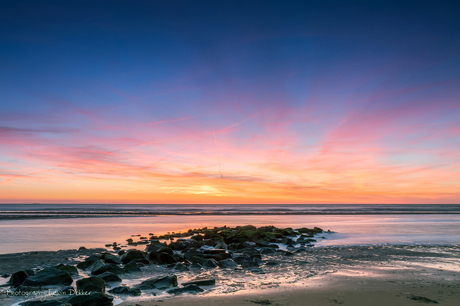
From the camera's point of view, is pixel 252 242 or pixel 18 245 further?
pixel 252 242

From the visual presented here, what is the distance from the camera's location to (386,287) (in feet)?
23.7

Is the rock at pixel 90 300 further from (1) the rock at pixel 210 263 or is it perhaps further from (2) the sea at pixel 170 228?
(2) the sea at pixel 170 228

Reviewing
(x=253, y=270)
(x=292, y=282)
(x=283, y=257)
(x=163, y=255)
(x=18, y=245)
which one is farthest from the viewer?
(x=18, y=245)

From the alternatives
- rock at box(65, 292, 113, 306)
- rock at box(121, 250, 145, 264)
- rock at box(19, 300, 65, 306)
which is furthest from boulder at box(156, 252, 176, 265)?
rock at box(19, 300, 65, 306)

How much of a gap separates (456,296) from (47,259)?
1386 centimetres

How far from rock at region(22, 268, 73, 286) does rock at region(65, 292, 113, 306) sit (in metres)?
2.12

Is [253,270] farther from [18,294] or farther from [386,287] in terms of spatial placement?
[18,294]

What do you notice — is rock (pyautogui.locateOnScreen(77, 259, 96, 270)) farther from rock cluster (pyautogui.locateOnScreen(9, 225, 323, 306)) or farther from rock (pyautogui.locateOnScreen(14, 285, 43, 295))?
rock (pyautogui.locateOnScreen(14, 285, 43, 295))

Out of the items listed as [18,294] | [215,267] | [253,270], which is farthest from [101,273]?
[253,270]

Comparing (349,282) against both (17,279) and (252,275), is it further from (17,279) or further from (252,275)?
(17,279)

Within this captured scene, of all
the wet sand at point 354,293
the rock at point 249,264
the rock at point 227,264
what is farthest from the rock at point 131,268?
the rock at point 249,264

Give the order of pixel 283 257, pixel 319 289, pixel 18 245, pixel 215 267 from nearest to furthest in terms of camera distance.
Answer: pixel 319 289 → pixel 215 267 → pixel 283 257 → pixel 18 245

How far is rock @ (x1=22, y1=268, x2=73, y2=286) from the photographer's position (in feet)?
23.8

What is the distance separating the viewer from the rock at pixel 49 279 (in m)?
7.27
